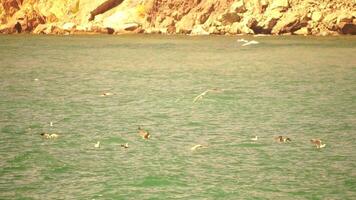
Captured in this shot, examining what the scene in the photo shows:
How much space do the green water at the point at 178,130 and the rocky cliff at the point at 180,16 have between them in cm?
3992

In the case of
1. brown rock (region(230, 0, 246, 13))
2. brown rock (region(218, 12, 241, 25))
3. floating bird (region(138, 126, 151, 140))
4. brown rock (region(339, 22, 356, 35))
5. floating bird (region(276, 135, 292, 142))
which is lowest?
brown rock (region(339, 22, 356, 35))

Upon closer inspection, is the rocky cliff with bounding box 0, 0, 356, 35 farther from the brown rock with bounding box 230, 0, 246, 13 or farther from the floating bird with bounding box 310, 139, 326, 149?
the floating bird with bounding box 310, 139, 326, 149

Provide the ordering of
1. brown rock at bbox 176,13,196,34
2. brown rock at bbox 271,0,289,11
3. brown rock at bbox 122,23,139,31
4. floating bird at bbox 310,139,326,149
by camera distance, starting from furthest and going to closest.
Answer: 1. brown rock at bbox 122,23,139,31
2. brown rock at bbox 176,13,196,34
3. brown rock at bbox 271,0,289,11
4. floating bird at bbox 310,139,326,149

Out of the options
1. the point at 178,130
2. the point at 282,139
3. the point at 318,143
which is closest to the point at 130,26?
the point at 178,130

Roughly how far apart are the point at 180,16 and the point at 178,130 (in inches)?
3068

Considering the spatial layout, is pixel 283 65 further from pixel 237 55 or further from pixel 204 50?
pixel 204 50

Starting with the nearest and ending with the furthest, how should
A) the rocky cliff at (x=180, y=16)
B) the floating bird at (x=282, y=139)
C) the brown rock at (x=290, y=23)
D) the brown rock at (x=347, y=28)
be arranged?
the floating bird at (x=282, y=139)
the brown rock at (x=347, y=28)
the brown rock at (x=290, y=23)
the rocky cliff at (x=180, y=16)

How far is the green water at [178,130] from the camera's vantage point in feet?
61.0

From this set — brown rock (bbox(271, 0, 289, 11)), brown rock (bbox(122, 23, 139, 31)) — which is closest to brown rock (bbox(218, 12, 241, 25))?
brown rock (bbox(271, 0, 289, 11))

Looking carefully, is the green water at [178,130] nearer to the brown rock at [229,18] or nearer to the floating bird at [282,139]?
the floating bird at [282,139]

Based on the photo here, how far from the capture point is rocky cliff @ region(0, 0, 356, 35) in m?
91.6

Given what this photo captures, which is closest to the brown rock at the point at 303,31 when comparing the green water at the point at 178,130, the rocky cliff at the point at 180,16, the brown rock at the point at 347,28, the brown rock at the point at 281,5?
the rocky cliff at the point at 180,16

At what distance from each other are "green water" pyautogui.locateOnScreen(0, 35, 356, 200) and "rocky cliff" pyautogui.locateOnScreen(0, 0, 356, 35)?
39923 millimetres

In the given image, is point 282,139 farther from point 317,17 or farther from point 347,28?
point 317,17
